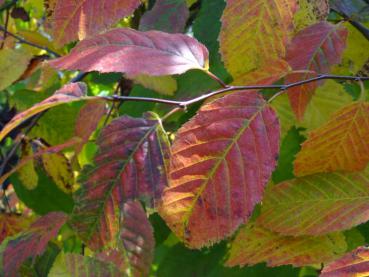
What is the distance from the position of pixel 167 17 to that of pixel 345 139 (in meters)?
0.37

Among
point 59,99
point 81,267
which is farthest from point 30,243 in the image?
point 59,99

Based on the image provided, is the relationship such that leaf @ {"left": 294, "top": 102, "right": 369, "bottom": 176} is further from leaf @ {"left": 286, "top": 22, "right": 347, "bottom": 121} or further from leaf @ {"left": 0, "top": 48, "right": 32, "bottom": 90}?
leaf @ {"left": 0, "top": 48, "right": 32, "bottom": 90}

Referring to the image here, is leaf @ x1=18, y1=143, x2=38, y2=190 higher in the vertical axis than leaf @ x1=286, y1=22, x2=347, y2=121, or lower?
lower

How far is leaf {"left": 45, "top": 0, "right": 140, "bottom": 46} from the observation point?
0.68m

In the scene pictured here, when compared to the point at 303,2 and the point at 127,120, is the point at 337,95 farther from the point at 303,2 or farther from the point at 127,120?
the point at 127,120

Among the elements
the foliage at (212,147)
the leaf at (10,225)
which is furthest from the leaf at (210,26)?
the leaf at (10,225)

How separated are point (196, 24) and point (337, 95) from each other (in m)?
0.27

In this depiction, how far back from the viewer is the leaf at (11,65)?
99 centimetres

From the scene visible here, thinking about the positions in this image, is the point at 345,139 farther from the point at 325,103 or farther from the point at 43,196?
the point at 43,196

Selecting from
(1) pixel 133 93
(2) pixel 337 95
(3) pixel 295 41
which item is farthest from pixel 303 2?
(1) pixel 133 93

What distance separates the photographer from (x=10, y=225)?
1.01 meters

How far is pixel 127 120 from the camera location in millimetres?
535

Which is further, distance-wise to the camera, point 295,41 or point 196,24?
point 196,24

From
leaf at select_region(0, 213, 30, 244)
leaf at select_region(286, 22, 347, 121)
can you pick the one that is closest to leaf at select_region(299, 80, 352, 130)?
leaf at select_region(286, 22, 347, 121)
